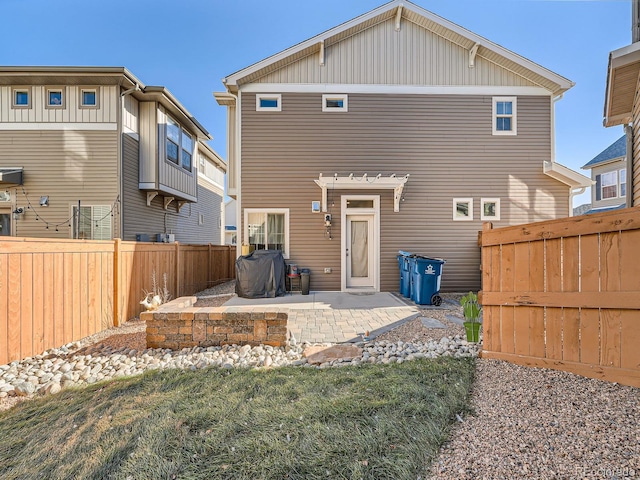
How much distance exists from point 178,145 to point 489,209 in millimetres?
10955

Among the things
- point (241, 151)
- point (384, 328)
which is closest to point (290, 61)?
point (241, 151)

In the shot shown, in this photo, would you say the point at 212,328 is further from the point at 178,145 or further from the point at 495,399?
the point at 178,145

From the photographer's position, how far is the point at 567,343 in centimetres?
269

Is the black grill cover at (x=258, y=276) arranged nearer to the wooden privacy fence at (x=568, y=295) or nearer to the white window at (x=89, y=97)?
the wooden privacy fence at (x=568, y=295)

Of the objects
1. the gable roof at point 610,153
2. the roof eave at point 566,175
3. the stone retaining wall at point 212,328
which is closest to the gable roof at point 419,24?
the roof eave at point 566,175

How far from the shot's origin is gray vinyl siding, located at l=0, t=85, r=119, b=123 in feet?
29.2

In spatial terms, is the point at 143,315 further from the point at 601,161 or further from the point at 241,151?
the point at 601,161

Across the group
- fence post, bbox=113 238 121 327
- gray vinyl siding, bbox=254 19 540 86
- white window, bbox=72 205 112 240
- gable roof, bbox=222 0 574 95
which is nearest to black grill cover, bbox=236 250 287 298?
fence post, bbox=113 238 121 327

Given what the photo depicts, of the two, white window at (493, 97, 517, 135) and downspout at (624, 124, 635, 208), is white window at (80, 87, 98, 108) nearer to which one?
white window at (493, 97, 517, 135)

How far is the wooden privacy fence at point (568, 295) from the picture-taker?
2.35 metres

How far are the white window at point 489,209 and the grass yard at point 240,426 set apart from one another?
22.2 ft

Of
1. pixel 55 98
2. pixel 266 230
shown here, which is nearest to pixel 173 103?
pixel 55 98

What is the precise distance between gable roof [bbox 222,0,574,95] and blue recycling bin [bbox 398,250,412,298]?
605 cm

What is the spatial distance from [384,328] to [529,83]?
8.55 m
